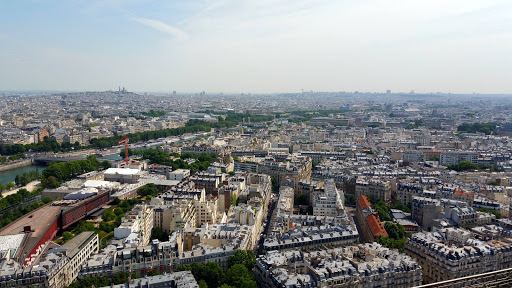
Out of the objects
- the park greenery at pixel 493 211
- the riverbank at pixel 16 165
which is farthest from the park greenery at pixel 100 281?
the riverbank at pixel 16 165

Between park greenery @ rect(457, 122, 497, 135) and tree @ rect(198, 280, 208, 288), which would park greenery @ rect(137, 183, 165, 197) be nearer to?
tree @ rect(198, 280, 208, 288)

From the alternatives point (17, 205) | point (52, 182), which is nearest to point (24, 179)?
point (52, 182)

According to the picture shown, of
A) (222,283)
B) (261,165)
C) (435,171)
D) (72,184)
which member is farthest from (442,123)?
(222,283)

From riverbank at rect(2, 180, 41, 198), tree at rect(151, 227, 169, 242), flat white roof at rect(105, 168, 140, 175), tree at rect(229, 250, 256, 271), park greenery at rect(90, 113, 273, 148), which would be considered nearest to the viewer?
tree at rect(229, 250, 256, 271)

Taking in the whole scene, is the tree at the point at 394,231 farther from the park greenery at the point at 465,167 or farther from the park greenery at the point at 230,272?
the park greenery at the point at 465,167

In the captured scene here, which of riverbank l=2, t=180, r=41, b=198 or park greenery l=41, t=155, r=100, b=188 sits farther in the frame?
park greenery l=41, t=155, r=100, b=188

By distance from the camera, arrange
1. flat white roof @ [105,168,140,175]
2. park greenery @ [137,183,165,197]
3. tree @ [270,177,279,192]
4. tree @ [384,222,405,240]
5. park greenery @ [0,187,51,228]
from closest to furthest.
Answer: tree @ [384,222,405,240]
park greenery @ [0,187,51,228]
park greenery @ [137,183,165,197]
tree @ [270,177,279,192]
flat white roof @ [105,168,140,175]

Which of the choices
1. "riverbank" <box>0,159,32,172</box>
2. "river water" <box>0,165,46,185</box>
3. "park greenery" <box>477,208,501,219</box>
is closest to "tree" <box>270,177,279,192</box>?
"park greenery" <box>477,208,501,219</box>
